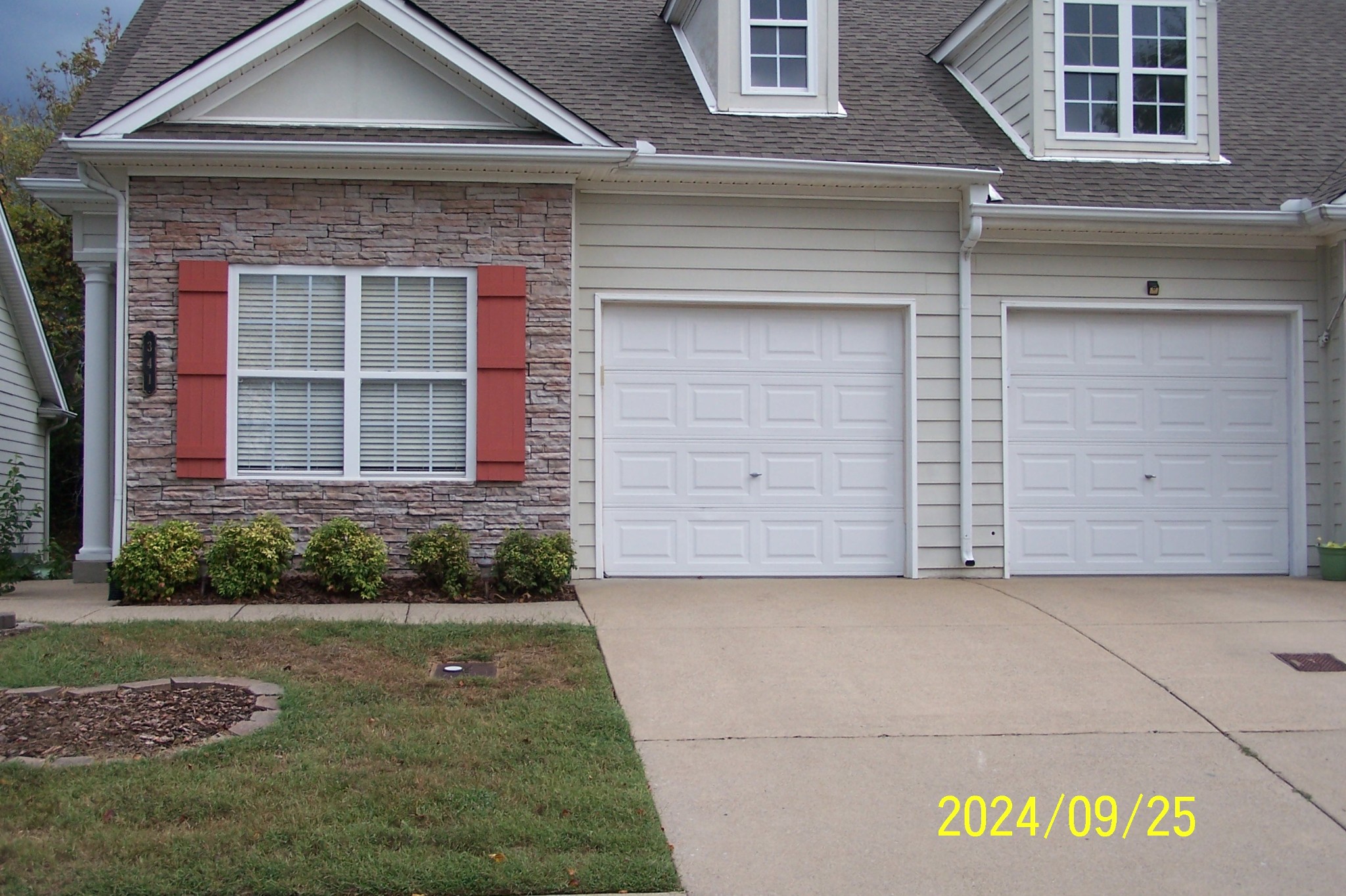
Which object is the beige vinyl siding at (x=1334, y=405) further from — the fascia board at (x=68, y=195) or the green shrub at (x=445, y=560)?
the fascia board at (x=68, y=195)

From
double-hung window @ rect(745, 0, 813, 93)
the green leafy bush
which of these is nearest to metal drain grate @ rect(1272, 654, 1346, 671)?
double-hung window @ rect(745, 0, 813, 93)

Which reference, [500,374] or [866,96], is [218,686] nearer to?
[500,374]

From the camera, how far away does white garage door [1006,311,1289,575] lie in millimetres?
9977

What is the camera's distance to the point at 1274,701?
240 inches

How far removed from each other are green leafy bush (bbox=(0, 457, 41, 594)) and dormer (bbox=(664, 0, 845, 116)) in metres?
8.40

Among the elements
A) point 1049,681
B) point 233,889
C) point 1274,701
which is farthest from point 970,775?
point 233,889

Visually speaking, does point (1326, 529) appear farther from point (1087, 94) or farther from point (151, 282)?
point (151, 282)

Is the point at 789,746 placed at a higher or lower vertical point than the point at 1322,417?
lower

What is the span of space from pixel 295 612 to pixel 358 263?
110 inches

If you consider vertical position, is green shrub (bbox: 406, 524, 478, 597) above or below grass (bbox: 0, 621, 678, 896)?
above

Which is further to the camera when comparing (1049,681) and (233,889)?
(1049,681)

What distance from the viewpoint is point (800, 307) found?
962cm

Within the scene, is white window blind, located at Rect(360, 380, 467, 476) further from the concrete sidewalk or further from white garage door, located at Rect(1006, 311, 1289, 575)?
white garage door, located at Rect(1006, 311, 1289, 575)

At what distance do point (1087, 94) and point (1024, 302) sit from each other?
8.31 ft
